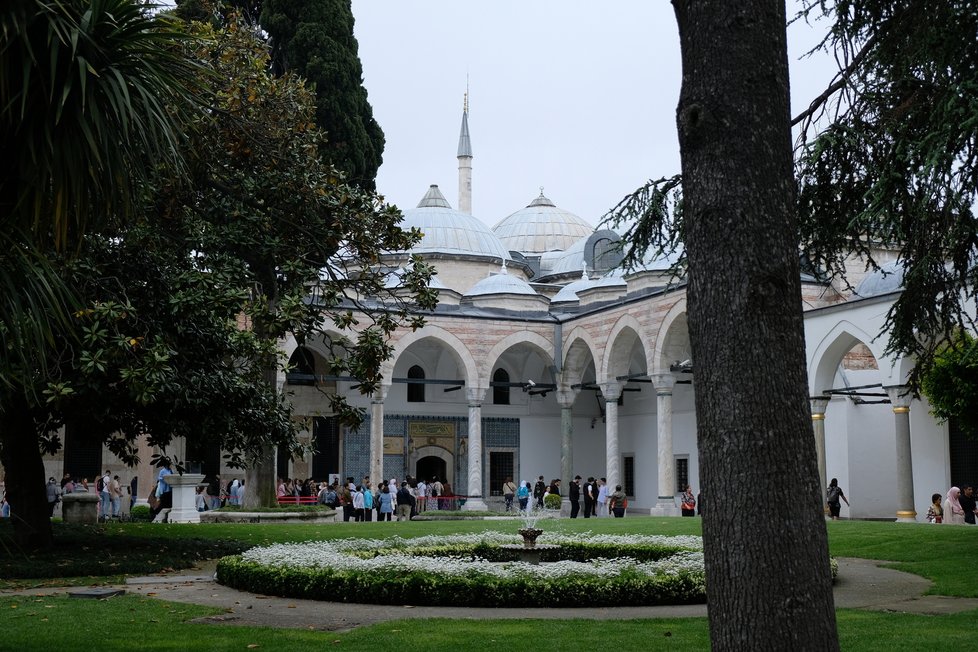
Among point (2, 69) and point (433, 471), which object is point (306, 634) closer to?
point (2, 69)

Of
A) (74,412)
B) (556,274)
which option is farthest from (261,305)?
(556,274)

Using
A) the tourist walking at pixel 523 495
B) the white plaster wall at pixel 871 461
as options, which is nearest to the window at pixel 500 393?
the tourist walking at pixel 523 495

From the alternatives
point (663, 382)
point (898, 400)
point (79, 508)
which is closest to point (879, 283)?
point (898, 400)

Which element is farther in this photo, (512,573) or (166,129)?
(512,573)

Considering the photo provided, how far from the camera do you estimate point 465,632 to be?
6.41 metres

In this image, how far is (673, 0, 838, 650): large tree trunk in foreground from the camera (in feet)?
9.92

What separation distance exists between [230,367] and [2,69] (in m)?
7.18

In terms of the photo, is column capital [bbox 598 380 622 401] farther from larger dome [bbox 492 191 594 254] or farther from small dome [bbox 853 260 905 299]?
larger dome [bbox 492 191 594 254]

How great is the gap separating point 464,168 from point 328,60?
1885cm

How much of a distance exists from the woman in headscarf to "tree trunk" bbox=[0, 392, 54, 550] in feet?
47.3

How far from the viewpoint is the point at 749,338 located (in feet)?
10.2

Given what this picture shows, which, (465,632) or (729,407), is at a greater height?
(729,407)

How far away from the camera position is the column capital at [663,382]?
24.9 meters

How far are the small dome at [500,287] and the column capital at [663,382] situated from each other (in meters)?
5.95
